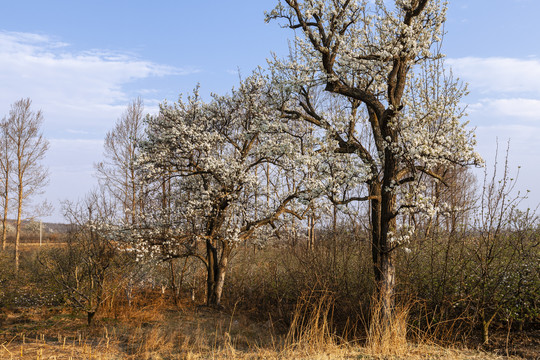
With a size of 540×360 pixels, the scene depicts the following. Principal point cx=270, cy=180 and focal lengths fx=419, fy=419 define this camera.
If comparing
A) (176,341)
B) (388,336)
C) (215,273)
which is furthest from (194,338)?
(388,336)

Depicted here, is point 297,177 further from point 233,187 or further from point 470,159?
point 470,159

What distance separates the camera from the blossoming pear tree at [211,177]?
11.0 m

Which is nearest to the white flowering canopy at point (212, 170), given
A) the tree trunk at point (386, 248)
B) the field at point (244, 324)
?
the field at point (244, 324)

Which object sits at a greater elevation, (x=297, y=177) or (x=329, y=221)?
(x=297, y=177)

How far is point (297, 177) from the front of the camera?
10648 millimetres

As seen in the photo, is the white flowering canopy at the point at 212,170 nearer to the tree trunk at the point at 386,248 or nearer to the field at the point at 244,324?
the field at the point at 244,324

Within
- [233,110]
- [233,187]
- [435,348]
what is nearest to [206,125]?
[233,110]

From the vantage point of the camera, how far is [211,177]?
39.5 feet

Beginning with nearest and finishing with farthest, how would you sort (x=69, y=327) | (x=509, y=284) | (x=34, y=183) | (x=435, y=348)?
(x=435, y=348)
(x=509, y=284)
(x=69, y=327)
(x=34, y=183)

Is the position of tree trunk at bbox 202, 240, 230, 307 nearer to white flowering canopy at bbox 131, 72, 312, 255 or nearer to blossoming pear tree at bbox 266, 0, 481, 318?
white flowering canopy at bbox 131, 72, 312, 255

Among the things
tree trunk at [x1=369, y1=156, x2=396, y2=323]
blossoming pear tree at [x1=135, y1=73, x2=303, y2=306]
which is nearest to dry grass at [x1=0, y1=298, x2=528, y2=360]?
tree trunk at [x1=369, y1=156, x2=396, y2=323]

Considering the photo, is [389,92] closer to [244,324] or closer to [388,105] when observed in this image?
[388,105]

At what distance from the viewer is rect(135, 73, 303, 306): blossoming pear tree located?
36.2 feet

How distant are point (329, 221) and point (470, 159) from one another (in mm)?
4541
